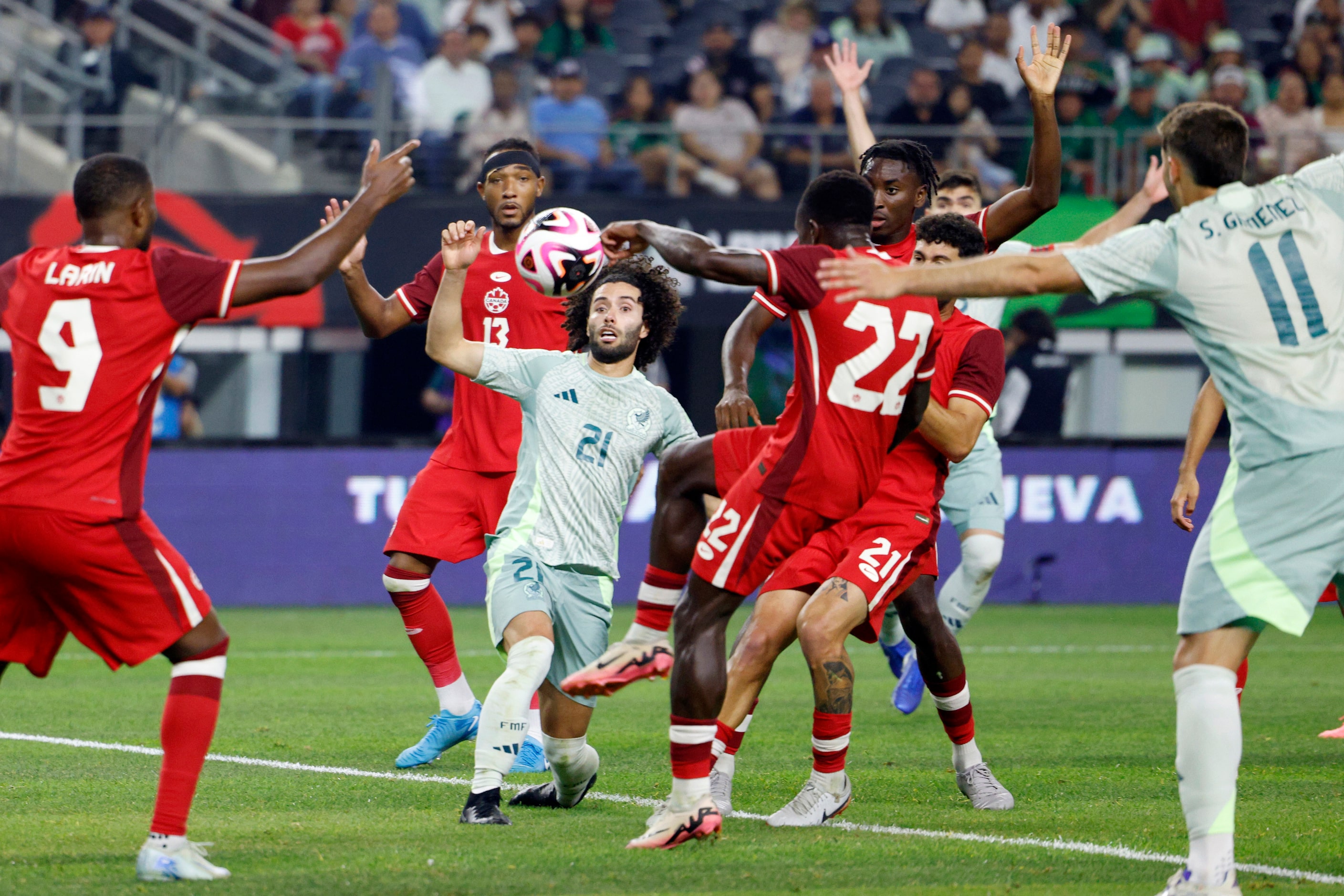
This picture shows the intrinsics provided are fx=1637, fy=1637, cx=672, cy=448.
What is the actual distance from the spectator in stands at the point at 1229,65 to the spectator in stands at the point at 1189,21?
871 millimetres

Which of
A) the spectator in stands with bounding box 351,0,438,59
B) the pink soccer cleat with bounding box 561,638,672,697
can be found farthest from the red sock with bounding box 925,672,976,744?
the spectator in stands with bounding box 351,0,438,59

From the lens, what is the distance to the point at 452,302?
5.85 m

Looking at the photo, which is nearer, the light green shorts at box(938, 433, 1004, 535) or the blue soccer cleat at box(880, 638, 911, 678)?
the light green shorts at box(938, 433, 1004, 535)

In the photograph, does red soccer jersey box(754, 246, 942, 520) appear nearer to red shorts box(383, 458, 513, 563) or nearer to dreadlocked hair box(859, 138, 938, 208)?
dreadlocked hair box(859, 138, 938, 208)

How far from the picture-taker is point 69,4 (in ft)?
56.3

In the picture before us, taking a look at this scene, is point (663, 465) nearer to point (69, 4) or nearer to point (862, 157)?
point (862, 157)

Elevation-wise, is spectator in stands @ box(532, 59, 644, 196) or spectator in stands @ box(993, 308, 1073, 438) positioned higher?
spectator in stands @ box(532, 59, 644, 196)

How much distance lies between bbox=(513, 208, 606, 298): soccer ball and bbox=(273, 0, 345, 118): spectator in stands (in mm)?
10946

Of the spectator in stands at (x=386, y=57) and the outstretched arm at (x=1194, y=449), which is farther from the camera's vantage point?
the spectator in stands at (x=386, y=57)

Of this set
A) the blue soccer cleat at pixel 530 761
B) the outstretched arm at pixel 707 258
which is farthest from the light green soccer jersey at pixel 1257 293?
the blue soccer cleat at pixel 530 761

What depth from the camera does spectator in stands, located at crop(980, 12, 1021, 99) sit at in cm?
1881

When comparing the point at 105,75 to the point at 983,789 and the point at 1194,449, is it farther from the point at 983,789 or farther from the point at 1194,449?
the point at 983,789

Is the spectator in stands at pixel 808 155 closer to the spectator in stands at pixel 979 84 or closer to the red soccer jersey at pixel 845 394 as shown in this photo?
the spectator in stands at pixel 979 84

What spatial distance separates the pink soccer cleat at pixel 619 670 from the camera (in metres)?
5.19
